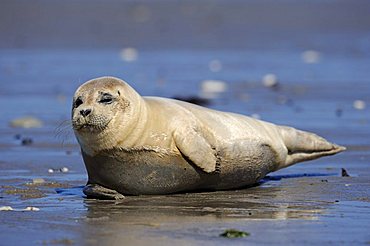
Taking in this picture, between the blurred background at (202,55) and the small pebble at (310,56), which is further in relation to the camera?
the small pebble at (310,56)

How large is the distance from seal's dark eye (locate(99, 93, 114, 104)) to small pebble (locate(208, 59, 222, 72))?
8383 millimetres

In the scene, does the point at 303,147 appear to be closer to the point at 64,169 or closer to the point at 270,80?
the point at 64,169

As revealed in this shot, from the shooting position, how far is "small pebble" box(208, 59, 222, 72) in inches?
594

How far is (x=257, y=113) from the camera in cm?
1064

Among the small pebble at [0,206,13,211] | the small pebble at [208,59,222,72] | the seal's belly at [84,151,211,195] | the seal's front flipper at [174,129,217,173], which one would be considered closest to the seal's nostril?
the seal's belly at [84,151,211,195]

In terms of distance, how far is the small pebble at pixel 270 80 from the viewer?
42.8ft

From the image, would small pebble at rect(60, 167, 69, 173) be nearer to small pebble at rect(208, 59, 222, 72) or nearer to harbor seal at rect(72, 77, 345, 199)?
harbor seal at rect(72, 77, 345, 199)

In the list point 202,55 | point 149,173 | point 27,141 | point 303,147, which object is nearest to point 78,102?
point 149,173

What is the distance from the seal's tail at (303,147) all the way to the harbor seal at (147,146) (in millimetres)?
677

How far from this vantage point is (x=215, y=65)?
15547 mm

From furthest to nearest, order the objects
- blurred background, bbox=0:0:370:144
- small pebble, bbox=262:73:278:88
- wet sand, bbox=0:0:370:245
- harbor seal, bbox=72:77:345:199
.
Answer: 1. small pebble, bbox=262:73:278:88
2. blurred background, bbox=0:0:370:144
3. harbor seal, bbox=72:77:345:199
4. wet sand, bbox=0:0:370:245

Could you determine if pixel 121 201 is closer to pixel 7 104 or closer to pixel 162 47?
pixel 7 104

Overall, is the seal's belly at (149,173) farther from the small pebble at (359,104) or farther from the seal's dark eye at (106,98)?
the small pebble at (359,104)

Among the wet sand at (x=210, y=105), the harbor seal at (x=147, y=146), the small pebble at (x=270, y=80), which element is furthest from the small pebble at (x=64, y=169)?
the small pebble at (x=270, y=80)
